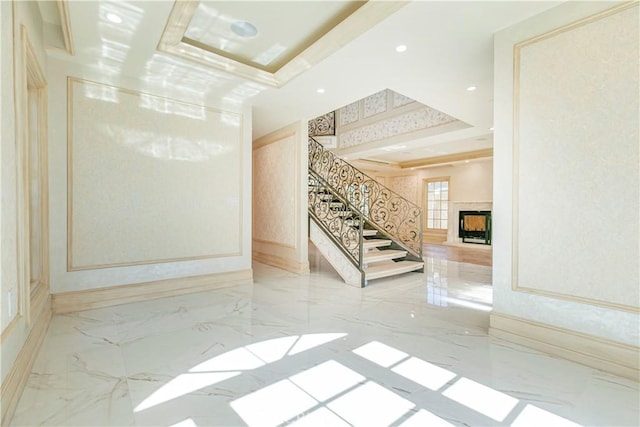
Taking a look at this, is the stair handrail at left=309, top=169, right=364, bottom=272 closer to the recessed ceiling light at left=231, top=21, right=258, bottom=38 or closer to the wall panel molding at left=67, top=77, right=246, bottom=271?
the wall panel molding at left=67, top=77, right=246, bottom=271

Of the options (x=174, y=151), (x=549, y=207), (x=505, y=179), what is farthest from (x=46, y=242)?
(x=549, y=207)

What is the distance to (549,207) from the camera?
2236mm

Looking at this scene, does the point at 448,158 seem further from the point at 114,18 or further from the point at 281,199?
the point at 114,18

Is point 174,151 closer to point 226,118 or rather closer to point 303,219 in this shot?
point 226,118

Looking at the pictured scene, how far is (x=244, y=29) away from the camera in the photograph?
2865mm

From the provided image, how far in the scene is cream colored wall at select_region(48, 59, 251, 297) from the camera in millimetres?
3141

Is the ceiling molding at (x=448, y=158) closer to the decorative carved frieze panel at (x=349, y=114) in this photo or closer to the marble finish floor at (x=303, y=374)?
the decorative carved frieze panel at (x=349, y=114)

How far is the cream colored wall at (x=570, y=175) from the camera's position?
1.92m

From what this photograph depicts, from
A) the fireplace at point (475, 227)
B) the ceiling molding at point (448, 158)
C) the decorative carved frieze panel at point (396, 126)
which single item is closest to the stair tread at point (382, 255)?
the decorative carved frieze panel at point (396, 126)

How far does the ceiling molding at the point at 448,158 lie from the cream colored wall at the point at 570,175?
6.28 m

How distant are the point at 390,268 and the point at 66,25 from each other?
4769 millimetres

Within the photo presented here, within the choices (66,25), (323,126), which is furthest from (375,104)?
(66,25)

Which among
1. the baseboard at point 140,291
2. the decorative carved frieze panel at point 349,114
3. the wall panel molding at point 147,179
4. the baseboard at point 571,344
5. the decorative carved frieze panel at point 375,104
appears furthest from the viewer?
the decorative carved frieze panel at point 349,114

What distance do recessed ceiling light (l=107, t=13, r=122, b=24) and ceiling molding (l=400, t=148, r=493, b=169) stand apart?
8.26 metres
